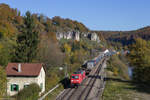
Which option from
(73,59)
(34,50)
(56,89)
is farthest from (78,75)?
(73,59)

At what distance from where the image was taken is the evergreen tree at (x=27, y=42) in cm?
3997

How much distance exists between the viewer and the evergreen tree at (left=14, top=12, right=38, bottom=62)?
3997cm

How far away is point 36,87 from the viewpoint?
27438mm

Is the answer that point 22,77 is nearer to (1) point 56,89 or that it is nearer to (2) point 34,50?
(1) point 56,89

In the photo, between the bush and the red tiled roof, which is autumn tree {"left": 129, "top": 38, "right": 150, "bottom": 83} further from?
the bush

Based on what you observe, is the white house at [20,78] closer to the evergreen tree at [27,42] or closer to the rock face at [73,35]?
the evergreen tree at [27,42]

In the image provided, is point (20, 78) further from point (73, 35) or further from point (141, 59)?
point (73, 35)

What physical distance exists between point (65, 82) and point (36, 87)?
46.6 feet

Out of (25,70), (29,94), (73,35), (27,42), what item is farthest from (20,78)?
(73,35)

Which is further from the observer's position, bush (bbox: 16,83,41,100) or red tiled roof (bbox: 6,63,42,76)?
red tiled roof (bbox: 6,63,42,76)

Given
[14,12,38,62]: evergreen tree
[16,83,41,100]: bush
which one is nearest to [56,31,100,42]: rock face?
[14,12,38,62]: evergreen tree

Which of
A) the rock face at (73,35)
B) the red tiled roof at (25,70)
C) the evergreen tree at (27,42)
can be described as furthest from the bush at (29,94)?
the rock face at (73,35)

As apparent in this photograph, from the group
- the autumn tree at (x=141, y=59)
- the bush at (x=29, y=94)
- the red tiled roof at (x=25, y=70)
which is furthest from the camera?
the autumn tree at (x=141, y=59)

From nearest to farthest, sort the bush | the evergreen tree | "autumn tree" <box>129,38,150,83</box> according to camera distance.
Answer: the bush → the evergreen tree → "autumn tree" <box>129,38,150,83</box>
